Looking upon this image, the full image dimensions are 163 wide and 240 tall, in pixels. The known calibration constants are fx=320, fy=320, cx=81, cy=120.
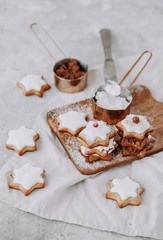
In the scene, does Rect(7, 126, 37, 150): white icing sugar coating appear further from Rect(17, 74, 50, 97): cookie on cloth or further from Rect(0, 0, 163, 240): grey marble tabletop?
Rect(17, 74, 50, 97): cookie on cloth

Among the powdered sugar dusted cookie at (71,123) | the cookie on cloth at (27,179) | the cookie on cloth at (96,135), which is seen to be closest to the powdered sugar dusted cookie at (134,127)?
the cookie on cloth at (96,135)

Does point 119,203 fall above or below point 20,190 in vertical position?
below

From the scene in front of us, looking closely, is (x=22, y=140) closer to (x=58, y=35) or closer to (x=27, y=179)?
(x=27, y=179)

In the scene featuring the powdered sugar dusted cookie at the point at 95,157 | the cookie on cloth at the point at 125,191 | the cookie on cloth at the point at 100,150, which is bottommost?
the cookie on cloth at the point at 125,191

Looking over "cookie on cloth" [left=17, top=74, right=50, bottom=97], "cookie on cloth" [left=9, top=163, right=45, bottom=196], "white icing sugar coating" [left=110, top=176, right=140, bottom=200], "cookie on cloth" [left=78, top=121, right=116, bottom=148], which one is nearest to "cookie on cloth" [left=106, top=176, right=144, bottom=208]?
"white icing sugar coating" [left=110, top=176, right=140, bottom=200]

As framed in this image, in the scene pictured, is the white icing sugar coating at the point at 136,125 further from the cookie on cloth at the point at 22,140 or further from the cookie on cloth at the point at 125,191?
the cookie on cloth at the point at 22,140

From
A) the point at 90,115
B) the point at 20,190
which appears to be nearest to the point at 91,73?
the point at 90,115

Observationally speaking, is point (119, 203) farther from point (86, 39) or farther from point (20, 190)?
point (86, 39)
